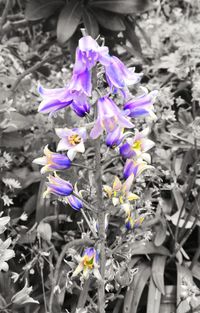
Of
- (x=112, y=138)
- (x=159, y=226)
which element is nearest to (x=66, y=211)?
(x=159, y=226)

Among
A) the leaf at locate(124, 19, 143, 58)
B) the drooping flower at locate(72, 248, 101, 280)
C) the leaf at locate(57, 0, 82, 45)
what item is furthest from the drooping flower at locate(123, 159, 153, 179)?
the leaf at locate(124, 19, 143, 58)

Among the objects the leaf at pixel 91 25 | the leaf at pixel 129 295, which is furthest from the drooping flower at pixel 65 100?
the leaf at pixel 91 25

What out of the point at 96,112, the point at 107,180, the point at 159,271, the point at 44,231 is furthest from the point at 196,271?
the point at 96,112

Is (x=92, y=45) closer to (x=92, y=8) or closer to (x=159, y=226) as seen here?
(x=159, y=226)

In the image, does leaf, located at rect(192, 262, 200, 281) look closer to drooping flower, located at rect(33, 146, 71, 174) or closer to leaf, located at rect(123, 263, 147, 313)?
leaf, located at rect(123, 263, 147, 313)

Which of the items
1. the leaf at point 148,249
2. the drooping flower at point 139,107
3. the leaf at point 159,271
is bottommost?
the leaf at point 159,271

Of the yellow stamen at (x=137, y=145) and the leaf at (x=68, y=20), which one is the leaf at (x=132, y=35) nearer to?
the leaf at (x=68, y=20)
